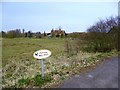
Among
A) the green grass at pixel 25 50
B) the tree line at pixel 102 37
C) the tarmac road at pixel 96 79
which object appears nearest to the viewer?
the tarmac road at pixel 96 79

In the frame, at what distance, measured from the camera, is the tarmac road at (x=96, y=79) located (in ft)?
30.3

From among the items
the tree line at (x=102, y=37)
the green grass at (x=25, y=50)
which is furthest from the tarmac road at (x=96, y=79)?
the green grass at (x=25, y=50)

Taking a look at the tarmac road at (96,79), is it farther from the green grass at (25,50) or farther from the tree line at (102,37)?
the green grass at (25,50)

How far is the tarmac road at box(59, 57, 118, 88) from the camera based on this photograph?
30.3ft

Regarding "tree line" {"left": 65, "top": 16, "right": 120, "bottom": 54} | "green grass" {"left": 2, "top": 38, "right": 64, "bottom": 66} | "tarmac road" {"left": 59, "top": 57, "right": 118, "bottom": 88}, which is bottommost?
"green grass" {"left": 2, "top": 38, "right": 64, "bottom": 66}

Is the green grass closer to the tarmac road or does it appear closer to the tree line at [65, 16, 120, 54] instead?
the tree line at [65, 16, 120, 54]

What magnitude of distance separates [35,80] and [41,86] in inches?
24.6

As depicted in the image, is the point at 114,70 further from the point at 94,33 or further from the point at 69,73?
the point at 94,33

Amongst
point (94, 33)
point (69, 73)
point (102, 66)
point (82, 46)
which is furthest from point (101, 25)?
point (69, 73)

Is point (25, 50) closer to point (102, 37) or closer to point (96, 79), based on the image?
point (102, 37)

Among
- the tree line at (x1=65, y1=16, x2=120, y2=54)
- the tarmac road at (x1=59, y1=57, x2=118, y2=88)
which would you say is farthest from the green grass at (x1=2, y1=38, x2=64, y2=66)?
the tarmac road at (x1=59, y1=57, x2=118, y2=88)

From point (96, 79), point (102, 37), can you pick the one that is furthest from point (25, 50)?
point (96, 79)

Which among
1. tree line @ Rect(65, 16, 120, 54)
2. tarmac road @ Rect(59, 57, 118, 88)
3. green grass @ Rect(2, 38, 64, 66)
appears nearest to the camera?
tarmac road @ Rect(59, 57, 118, 88)

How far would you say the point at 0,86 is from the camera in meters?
10.3
